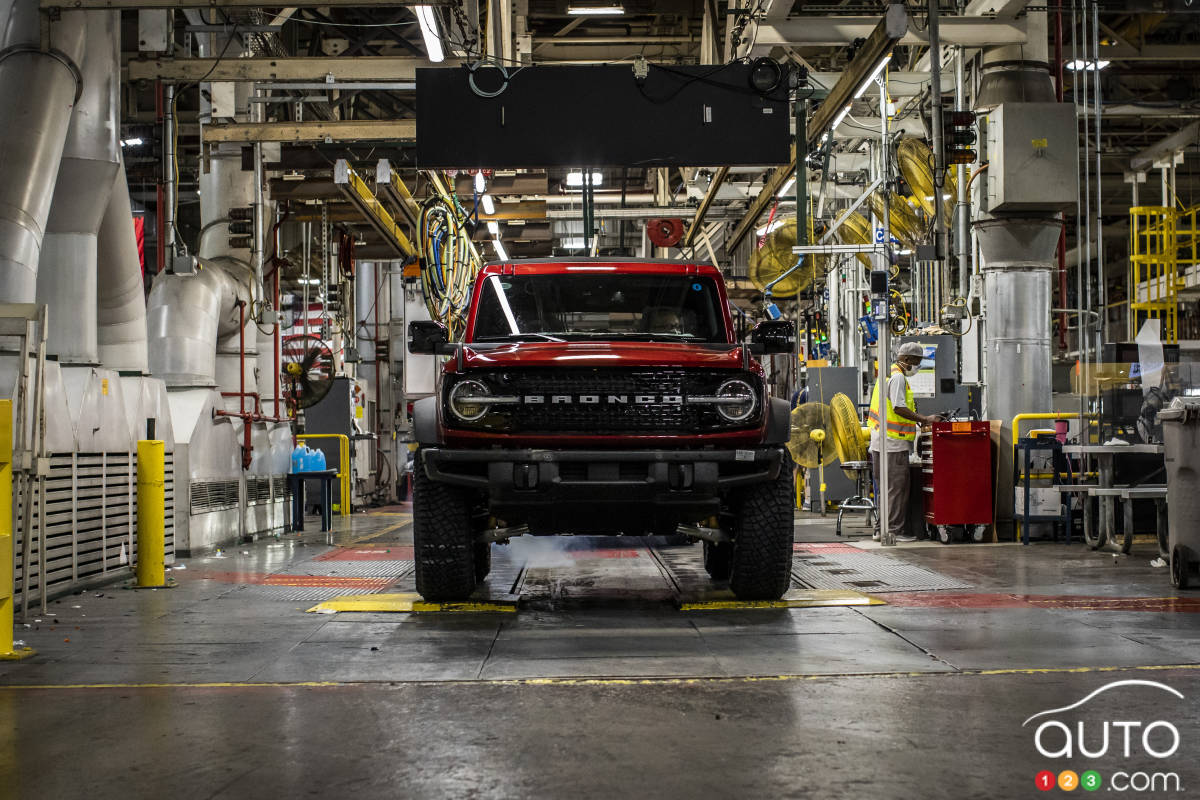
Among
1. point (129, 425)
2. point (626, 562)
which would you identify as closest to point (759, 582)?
point (626, 562)

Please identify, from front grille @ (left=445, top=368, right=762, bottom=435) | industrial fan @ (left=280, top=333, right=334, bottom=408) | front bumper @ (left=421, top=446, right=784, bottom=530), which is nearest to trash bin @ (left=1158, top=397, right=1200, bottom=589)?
front bumper @ (left=421, top=446, right=784, bottom=530)

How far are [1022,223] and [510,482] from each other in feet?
27.8

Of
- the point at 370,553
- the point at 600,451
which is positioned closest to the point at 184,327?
the point at 370,553

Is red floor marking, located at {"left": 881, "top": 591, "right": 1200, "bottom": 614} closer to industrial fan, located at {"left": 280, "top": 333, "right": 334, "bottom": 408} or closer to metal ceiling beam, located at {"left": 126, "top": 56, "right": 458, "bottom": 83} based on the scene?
metal ceiling beam, located at {"left": 126, "top": 56, "right": 458, "bottom": 83}

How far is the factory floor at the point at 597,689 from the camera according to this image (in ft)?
11.4

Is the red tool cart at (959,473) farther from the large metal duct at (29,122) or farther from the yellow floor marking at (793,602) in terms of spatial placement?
the large metal duct at (29,122)

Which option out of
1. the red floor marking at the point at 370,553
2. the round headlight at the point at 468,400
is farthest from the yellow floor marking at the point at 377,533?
the round headlight at the point at 468,400

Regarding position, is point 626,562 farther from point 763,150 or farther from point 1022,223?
point 1022,223

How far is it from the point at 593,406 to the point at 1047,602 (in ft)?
9.87

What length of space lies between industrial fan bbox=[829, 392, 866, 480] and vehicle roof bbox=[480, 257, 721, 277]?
5.19 meters

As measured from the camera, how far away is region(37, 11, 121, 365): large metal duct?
8898 mm

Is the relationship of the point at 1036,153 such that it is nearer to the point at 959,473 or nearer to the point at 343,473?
the point at 959,473

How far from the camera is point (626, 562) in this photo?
33.7ft

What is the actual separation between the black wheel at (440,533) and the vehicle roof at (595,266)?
64.9 inches
